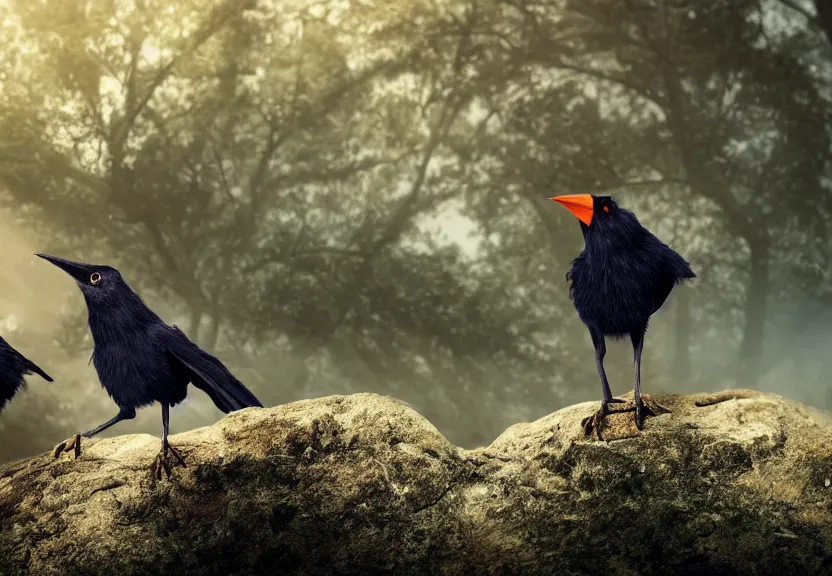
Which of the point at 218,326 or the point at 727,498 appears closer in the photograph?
the point at 727,498

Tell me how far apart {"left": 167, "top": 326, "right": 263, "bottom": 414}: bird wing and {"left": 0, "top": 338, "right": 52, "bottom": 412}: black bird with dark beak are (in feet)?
3.28

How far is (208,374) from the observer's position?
4.58m

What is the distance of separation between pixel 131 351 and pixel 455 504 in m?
2.26

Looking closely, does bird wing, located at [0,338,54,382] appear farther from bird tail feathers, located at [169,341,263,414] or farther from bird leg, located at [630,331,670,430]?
bird leg, located at [630,331,670,430]

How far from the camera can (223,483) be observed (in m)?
3.90

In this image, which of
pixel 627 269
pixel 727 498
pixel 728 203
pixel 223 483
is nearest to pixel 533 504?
pixel 727 498

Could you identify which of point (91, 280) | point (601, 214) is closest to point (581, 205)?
point (601, 214)

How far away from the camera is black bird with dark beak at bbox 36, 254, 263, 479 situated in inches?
175

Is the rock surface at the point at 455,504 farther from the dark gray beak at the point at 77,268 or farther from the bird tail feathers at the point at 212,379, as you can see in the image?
the dark gray beak at the point at 77,268

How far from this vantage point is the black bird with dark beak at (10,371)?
4.71 metres

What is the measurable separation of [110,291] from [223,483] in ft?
4.94

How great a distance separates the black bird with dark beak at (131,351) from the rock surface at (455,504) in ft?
1.95

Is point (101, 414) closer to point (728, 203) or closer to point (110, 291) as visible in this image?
point (110, 291)

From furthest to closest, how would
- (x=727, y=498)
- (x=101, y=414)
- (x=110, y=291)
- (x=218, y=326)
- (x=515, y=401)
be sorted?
(x=515, y=401) < (x=218, y=326) < (x=101, y=414) < (x=110, y=291) < (x=727, y=498)
